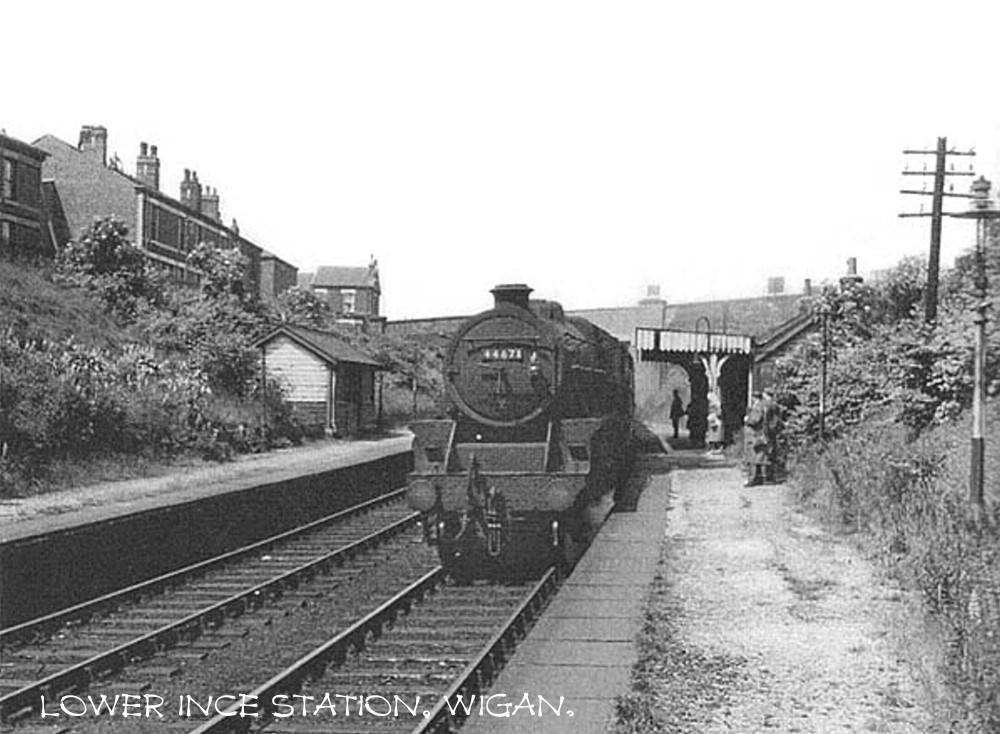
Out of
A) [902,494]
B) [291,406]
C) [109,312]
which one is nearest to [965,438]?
[902,494]

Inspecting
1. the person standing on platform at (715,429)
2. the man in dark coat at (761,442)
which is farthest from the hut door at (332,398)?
the man in dark coat at (761,442)

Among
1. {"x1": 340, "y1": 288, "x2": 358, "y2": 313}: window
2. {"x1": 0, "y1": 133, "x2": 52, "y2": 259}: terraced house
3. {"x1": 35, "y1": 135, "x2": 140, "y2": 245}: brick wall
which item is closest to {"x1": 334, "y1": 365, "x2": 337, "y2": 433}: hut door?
{"x1": 0, "y1": 133, "x2": 52, "y2": 259}: terraced house

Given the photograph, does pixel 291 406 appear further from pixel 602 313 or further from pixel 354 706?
pixel 602 313

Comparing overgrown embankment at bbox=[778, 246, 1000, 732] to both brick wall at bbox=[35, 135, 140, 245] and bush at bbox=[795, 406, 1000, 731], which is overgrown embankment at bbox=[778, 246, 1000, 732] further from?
brick wall at bbox=[35, 135, 140, 245]

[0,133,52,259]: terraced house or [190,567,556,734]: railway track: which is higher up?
[0,133,52,259]: terraced house

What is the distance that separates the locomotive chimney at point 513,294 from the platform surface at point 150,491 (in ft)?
16.6

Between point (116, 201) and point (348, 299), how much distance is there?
30.2 metres

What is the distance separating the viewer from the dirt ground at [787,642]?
7.43 m

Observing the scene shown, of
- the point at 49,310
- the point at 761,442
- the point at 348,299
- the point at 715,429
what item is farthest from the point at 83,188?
the point at 348,299

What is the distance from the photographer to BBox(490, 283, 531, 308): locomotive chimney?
43.0ft

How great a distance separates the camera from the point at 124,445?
864 inches

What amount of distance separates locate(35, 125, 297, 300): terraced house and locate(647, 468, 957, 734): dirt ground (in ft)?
98.3

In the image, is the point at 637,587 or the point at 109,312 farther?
the point at 109,312

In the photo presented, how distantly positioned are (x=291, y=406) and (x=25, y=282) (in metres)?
7.99
